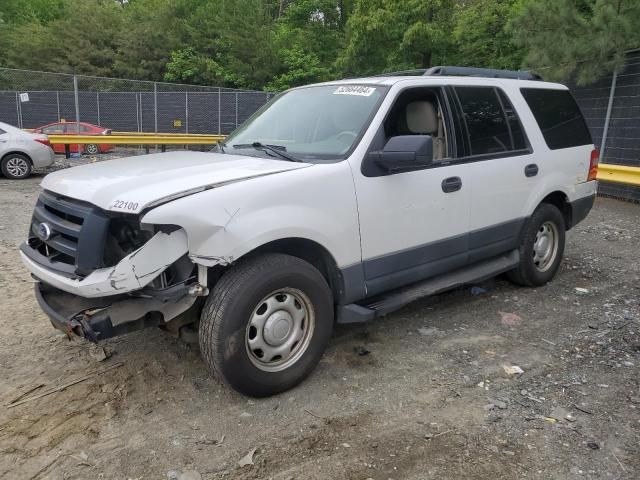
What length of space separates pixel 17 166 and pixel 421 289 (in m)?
11.3

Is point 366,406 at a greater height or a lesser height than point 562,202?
lesser

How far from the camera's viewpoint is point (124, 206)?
2.83 metres

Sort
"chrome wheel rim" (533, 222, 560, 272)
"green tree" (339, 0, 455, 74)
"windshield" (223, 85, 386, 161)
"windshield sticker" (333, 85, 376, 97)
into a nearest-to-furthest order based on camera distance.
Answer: "windshield" (223, 85, 386, 161)
"windshield sticker" (333, 85, 376, 97)
"chrome wheel rim" (533, 222, 560, 272)
"green tree" (339, 0, 455, 74)

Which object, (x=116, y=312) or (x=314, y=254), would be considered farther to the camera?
(x=314, y=254)

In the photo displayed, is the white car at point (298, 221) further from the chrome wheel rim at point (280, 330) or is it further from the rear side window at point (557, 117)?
the rear side window at point (557, 117)

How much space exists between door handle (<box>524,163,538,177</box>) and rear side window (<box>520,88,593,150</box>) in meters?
0.38

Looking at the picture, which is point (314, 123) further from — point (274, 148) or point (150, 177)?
point (150, 177)

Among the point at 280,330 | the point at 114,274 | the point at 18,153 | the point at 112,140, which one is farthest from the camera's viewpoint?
the point at 112,140

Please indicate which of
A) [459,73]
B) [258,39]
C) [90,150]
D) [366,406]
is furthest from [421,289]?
[258,39]

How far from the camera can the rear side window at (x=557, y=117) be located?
518 cm

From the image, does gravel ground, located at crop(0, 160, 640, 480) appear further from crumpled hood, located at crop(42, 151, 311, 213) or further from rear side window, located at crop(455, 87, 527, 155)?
rear side window, located at crop(455, 87, 527, 155)

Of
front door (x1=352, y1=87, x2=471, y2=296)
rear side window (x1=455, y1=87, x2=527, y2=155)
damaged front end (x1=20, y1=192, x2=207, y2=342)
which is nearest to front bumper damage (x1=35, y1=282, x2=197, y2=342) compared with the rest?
damaged front end (x1=20, y1=192, x2=207, y2=342)

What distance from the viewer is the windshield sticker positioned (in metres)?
4.00

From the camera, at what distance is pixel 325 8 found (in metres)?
30.8
